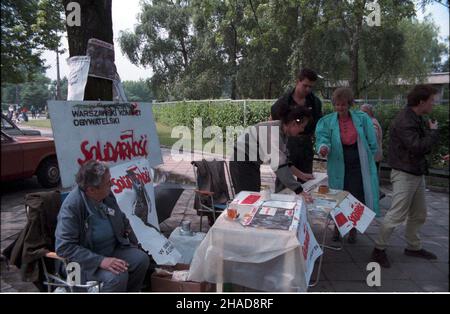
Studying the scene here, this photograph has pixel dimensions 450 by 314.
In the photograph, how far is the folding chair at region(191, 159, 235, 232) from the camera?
4277 millimetres

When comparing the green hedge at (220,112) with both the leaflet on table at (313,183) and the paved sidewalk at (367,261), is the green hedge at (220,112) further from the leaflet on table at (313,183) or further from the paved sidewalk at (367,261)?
the leaflet on table at (313,183)

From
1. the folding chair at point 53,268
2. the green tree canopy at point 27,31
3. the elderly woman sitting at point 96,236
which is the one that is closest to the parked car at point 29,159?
the green tree canopy at point 27,31

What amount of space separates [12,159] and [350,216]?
594 cm

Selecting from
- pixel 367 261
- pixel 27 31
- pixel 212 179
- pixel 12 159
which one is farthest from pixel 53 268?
pixel 27 31

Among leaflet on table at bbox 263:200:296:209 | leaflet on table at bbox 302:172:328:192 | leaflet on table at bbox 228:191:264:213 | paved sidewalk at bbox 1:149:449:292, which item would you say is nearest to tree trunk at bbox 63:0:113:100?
leaflet on table at bbox 228:191:264:213

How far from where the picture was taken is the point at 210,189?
441cm

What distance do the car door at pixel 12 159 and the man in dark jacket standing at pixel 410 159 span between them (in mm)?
5965

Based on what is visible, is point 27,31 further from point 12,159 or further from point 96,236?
point 96,236

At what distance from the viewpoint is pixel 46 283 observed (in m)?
2.49

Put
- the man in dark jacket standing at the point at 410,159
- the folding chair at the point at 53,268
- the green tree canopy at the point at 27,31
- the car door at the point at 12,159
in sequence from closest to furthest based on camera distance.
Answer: the folding chair at the point at 53,268, the man in dark jacket standing at the point at 410,159, the car door at the point at 12,159, the green tree canopy at the point at 27,31

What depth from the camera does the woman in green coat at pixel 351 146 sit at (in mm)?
3959

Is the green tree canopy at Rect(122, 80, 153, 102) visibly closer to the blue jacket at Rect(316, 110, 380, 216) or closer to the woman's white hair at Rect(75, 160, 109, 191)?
the woman's white hair at Rect(75, 160, 109, 191)

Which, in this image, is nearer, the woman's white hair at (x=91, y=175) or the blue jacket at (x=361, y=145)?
the woman's white hair at (x=91, y=175)
